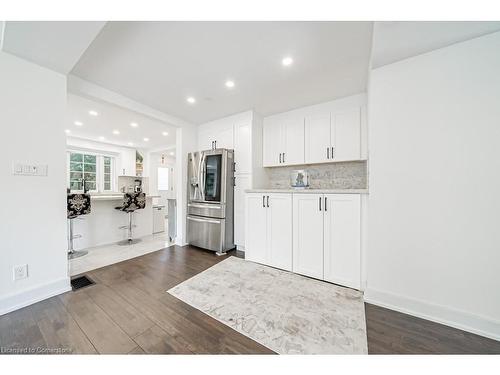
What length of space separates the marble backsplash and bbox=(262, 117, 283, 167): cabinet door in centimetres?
32

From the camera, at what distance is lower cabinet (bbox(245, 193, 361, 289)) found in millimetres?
2008

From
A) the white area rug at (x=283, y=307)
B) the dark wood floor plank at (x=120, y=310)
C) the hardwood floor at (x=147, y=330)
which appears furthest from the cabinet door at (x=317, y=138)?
the dark wood floor plank at (x=120, y=310)

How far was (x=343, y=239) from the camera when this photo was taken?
2043mm

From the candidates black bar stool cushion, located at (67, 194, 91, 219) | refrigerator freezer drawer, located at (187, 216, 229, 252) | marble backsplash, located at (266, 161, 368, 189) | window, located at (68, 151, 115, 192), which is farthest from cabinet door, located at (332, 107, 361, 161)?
window, located at (68, 151, 115, 192)

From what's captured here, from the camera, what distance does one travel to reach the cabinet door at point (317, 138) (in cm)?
285

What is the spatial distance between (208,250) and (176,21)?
3088 millimetres

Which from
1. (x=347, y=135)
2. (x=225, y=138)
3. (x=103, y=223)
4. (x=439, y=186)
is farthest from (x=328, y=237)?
(x=103, y=223)

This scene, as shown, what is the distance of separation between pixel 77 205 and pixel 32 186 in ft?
3.91

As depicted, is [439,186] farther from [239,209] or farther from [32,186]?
[32,186]

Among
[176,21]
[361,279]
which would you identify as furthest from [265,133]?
[361,279]

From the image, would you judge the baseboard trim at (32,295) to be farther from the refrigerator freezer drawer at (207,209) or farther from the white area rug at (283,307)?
→ the refrigerator freezer drawer at (207,209)

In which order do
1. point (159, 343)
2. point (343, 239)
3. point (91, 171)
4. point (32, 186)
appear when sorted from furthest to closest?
point (91, 171) < point (343, 239) < point (32, 186) < point (159, 343)

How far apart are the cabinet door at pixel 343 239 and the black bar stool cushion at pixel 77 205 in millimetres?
3527
